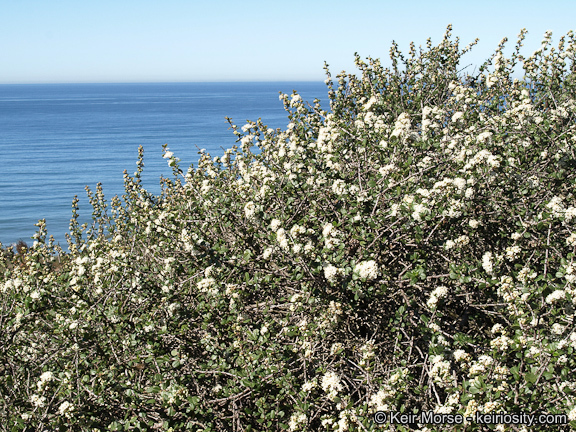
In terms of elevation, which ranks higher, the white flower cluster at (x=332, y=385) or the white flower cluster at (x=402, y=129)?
the white flower cluster at (x=402, y=129)

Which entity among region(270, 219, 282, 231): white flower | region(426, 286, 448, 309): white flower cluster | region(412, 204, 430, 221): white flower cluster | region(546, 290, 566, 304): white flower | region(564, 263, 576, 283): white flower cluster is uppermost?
region(412, 204, 430, 221): white flower cluster

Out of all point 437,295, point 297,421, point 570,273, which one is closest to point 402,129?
point 437,295

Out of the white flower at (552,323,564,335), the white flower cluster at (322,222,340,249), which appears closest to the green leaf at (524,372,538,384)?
the white flower at (552,323,564,335)

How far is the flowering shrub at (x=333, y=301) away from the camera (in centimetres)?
329

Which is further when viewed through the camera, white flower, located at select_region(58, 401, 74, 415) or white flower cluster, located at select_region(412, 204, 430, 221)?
white flower cluster, located at select_region(412, 204, 430, 221)

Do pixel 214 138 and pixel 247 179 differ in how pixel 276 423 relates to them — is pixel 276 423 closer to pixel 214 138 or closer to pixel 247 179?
pixel 247 179

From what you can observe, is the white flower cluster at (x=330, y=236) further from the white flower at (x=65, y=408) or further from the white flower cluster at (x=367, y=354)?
the white flower at (x=65, y=408)

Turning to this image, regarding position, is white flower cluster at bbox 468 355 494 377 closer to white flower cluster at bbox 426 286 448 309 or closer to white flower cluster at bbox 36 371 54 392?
white flower cluster at bbox 426 286 448 309

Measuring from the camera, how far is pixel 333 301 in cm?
384

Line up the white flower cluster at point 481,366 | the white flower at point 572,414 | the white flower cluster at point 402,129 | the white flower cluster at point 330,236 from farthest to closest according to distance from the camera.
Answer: the white flower cluster at point 402,129, the white flower cluster at point 330,236, the white flower cluster at point 481,366, the white flower at point 572,414

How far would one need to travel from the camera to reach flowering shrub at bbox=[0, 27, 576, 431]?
3.29 meters

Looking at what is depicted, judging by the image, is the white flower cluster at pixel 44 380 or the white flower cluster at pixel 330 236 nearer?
the white flower cluster at pixel 44 380

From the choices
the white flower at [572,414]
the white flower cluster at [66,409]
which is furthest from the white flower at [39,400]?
the white flower at [572,414]

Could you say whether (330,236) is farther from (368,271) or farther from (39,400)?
(39,400)
